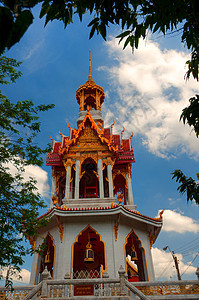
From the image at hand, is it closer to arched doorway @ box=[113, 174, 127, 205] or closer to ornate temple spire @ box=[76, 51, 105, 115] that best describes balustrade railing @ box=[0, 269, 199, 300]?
arched doorway @ box=[113, 174, 127, 205]

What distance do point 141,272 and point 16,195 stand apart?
1172 cm

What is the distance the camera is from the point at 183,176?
7.36 meters

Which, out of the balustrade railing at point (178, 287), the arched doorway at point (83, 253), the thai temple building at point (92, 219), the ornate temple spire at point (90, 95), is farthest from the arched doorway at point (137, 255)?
the ornate temple spire at point (90, 95)

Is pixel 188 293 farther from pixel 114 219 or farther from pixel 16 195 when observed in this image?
pixel 16 195

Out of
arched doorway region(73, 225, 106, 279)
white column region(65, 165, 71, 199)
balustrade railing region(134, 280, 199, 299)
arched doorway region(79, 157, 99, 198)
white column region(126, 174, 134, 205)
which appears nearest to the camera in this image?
balustrade railing region(134, 280, 199, 299)

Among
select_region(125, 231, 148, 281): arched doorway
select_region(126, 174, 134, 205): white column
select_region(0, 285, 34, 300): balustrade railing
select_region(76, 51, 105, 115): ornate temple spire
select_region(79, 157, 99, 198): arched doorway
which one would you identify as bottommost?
select_region(0, 285, 34, 300): balustrade railing

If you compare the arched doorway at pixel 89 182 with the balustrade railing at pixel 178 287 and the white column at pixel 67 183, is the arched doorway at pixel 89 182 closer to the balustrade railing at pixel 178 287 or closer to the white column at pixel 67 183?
the white column at pixel 67 183

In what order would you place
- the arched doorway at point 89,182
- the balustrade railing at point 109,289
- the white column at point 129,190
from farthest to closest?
1. the arched doorway at point 89,182
2. the white column at point 129,190
3. the balustrade railing at point 109,289

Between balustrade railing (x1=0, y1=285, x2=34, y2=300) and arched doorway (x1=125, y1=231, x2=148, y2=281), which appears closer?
balustrade railing (x1=0, y1=285, x2=34, y2=300)

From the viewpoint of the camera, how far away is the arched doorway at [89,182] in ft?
59.7

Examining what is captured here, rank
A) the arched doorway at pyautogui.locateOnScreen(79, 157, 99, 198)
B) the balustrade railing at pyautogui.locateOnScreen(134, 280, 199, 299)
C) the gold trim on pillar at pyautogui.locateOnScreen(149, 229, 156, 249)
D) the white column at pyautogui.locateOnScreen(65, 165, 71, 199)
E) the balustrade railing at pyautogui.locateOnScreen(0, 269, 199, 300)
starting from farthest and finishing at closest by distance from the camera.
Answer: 1. the arched doorway at pyautogui.locateOnScreen(79, 157, 99, 198)
2. the white column at pyautogui.locateOnScreen(65, 165, 71, 199)
3. the gold trim on pillar at pyautogui.locateOnScreen(149, 229, 156, 249)
4. the balustrade railing at pyautogui.locateOnScreen(134, 280, 199, 299)
5. the balustrade railing at pyautogui.locateOnScreen(0, 269, 199, 300)

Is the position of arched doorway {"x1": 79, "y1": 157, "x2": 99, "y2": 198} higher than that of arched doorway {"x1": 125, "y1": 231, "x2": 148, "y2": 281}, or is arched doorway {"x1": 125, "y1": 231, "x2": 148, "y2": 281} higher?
arched doorway {"x1": 79, "y1": 157, "x2": 99, "y2": 198}

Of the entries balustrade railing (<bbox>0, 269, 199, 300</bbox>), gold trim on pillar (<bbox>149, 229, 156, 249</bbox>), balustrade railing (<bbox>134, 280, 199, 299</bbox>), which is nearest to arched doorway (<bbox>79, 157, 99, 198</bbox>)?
gold trim on pillar (<bbox>149, 229, 156, 249</bbox>)

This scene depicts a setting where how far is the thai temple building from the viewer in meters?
13.1
